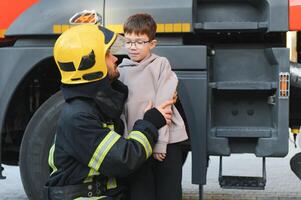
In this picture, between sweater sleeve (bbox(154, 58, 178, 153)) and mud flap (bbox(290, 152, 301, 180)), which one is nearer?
sweater sleeve (bbox(154, 58, 178, 153))

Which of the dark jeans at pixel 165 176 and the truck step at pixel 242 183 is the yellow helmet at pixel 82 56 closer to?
the dark jeans at pixel 165 176

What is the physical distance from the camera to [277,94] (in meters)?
3.71

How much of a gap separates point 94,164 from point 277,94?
67.2 inches

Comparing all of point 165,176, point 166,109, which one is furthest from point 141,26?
point 165,176

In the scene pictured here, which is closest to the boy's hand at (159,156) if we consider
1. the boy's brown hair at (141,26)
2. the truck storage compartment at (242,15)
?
the boy's brown hair at (141,26)

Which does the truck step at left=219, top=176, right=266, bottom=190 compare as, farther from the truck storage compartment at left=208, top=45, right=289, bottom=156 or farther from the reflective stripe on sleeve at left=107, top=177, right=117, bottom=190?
the reflective stripe on sleeve at left=107, top=177, right=117, bottom=190

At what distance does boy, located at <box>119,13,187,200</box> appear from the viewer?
2695 millimetres

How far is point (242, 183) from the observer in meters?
3.96

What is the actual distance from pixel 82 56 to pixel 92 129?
31cm

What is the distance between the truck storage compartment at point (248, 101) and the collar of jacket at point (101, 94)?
1.35 m

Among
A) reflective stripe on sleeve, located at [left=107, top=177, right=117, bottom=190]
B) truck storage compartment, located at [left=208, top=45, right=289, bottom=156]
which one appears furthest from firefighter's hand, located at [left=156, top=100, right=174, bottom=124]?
truck storage compartment, located at [left=208, top=45, right=289, bottom=156]

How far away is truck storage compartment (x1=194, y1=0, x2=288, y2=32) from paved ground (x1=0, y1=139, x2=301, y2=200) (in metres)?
1.71

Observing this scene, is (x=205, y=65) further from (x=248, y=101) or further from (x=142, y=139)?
(x=142, y=139)

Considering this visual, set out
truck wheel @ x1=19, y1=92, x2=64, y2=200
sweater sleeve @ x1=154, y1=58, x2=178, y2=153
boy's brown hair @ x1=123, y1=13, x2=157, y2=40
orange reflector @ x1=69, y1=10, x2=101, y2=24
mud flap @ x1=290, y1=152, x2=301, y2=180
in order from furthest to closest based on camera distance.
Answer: mud flap @ x1=290, y1=152, x2=301, y2=180, truck wheel @ x1=19, y1=92, x2=64, y2=200, orange reflector @ x1=69, y1=10, x2=101, y2=24, boy's brown hair @ x1=123, y1=13, x2=157, y2=40, sweater sleeve @ x1=154, y1=58, x2=178, y2=153
